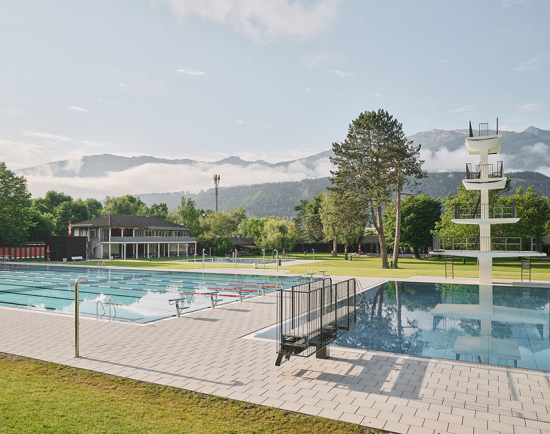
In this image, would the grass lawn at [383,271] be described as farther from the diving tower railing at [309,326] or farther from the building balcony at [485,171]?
the diving tower railing at [309,326]

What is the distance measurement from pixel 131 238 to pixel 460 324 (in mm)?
45775

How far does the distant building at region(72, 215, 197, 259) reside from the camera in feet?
161

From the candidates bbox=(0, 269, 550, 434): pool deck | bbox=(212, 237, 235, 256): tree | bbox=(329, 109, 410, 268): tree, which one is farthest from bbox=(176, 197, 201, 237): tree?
bbox=(0, 269, 550, 434): pool deck

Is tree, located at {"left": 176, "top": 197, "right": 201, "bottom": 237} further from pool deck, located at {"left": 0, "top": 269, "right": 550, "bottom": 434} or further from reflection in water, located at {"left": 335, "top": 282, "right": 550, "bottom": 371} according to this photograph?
pool deck, located at {"left": 0, "top": 269, "right": 550, "bottom": 434}

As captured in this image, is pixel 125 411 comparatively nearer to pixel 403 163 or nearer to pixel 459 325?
pixel 459 325

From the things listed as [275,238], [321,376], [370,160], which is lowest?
[321,376]

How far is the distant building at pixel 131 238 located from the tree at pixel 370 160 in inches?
1019

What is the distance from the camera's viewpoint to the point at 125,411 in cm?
479

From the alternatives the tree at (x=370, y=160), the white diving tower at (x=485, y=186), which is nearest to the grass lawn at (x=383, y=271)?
the tree at (x=370, y=160)

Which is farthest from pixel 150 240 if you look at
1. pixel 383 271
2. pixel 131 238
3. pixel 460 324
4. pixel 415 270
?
pixel 460 324

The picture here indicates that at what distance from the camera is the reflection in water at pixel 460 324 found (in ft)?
25.8

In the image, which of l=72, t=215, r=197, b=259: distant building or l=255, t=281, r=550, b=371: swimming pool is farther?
l=72, t=215, r=197, b=259: distant building

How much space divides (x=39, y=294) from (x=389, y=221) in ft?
157

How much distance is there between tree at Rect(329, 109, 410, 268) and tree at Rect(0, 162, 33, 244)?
122ft
